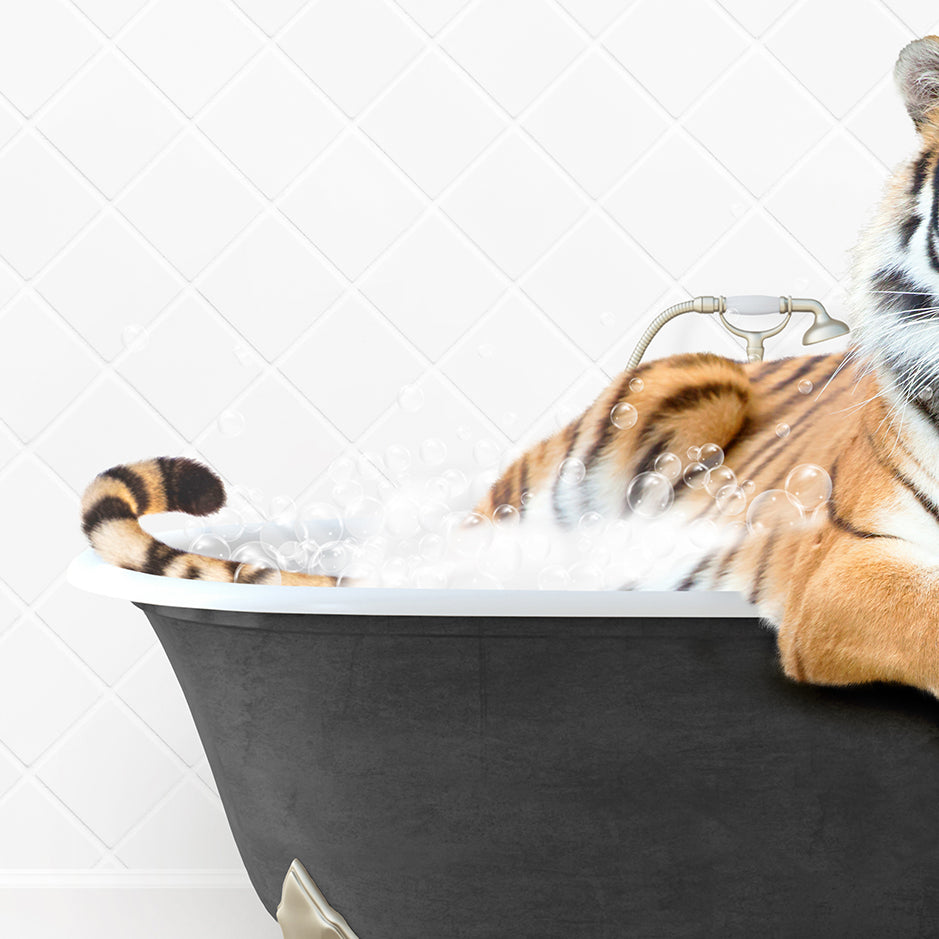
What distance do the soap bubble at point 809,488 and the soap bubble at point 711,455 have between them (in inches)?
12.5

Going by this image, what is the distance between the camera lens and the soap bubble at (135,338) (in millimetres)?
1749

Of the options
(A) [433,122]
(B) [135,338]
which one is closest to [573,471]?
(A) [433,122]

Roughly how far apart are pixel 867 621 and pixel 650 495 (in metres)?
0.37

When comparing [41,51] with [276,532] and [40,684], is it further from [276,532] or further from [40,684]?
[40,684]

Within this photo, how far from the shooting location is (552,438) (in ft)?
4.78

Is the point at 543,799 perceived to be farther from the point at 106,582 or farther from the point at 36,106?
the point at 36,106

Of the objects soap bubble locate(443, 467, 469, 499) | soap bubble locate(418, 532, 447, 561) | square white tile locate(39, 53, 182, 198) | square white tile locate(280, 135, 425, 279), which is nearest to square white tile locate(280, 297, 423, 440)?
square white tile locate(280, 135, 425, 279)

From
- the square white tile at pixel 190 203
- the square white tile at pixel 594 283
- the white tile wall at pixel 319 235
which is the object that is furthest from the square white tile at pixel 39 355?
the square white tile at pixel 594 283

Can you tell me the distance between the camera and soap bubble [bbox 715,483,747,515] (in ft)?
4.02

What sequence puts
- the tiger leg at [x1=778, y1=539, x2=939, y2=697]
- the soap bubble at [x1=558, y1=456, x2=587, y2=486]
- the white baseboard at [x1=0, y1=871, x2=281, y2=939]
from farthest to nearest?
the white baseboard at [x1=0, y1=871, x2=281, y2=939] → the soap bubble at [x1=558, y1=456, x2=587, y2=486] → the tiger leg at [x1=778, y1=539, x2=939, y2=697]

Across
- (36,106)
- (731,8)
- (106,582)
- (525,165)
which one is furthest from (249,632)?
(731,8)

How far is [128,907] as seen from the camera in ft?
5.76

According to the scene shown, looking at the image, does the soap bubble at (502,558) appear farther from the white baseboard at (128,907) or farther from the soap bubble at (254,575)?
the white baseboard at (128,907)

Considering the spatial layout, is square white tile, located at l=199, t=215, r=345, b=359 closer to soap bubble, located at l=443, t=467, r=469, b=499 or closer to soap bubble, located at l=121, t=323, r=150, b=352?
soap bubble, located at l=121, t=323, r=150, b=352
